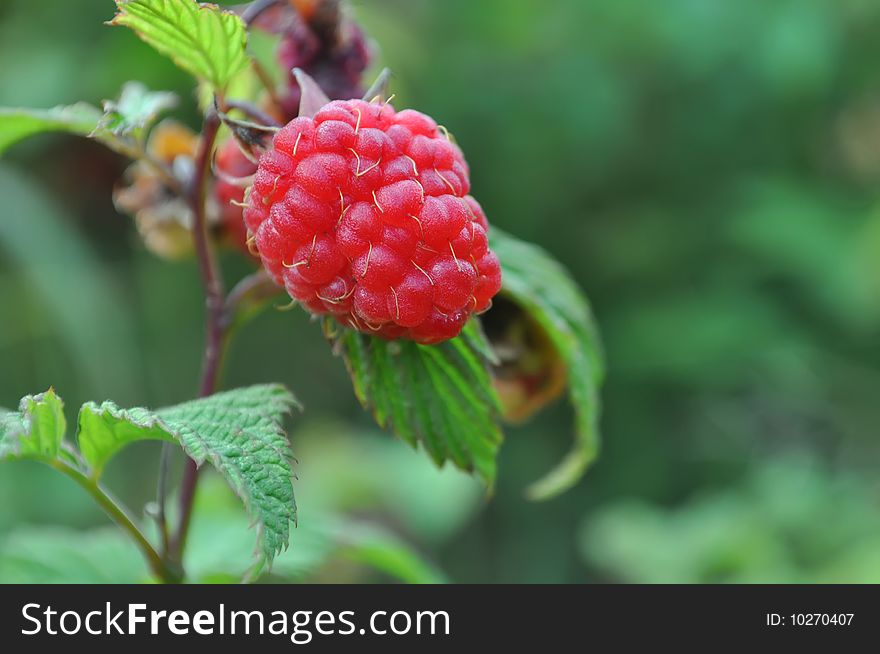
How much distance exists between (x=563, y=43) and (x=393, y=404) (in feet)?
6.71

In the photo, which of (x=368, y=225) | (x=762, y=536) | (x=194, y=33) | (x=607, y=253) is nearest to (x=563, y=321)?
(x=368, y=225)

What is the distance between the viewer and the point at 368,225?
2.14 ft

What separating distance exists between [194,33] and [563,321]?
0.41 metres

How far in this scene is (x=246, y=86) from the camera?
0.99 metres

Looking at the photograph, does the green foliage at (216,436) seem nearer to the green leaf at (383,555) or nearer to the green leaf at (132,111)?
the green leaf at (132,111)

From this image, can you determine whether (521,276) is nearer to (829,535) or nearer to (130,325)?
(829,535)

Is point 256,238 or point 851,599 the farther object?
point 851,599

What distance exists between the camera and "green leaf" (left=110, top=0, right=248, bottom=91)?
0.69 m

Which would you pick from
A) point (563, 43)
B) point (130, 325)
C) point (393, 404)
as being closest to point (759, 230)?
point (563, 43)

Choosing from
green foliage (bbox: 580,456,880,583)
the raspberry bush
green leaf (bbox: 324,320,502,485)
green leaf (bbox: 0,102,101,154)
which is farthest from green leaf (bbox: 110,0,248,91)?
green foliage (bbox: 580,456,880,583)

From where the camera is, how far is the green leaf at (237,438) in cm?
60

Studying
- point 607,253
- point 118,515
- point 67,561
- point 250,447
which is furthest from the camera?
point 607,253

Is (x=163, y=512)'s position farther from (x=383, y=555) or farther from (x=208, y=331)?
(x=383, y=555)

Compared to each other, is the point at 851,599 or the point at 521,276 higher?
the point at 521,276
